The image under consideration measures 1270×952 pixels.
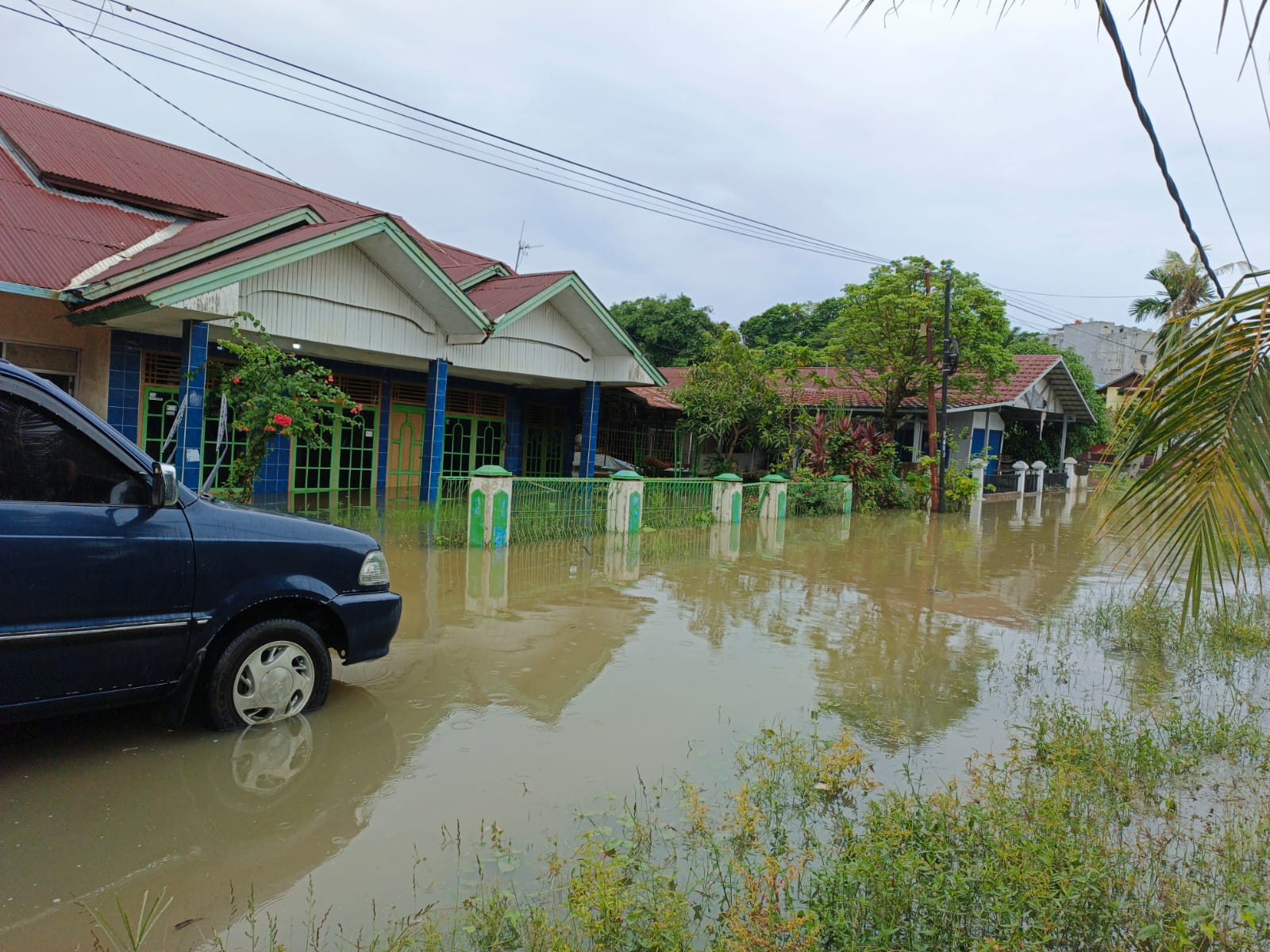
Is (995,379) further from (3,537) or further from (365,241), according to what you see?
(3,537)

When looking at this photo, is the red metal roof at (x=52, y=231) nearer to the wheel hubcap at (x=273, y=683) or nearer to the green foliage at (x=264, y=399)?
the green foliage at (x=264, y=399)

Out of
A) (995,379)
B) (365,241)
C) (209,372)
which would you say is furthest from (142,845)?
(995,379)

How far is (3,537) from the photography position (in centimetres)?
369

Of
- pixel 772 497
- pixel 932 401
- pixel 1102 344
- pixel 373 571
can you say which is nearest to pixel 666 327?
pixel 932 401

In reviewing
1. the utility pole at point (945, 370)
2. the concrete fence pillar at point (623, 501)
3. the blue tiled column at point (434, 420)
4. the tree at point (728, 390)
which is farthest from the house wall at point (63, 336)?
the utility pole at point (945, 370)

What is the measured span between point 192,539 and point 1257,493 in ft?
14.7

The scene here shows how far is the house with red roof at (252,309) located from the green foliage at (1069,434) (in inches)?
748

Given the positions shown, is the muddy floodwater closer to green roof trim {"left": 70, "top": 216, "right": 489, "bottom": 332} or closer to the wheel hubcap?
the wheel hubcap

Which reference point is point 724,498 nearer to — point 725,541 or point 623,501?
point 725,541

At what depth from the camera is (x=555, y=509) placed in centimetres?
1252

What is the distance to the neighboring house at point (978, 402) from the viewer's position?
2442cm

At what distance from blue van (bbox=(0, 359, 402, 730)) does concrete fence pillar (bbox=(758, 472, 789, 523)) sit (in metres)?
13.5

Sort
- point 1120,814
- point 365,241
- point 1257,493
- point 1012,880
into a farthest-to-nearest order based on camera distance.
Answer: point 365,241 < point 1120,814 < point 1012,880 < point 1257,493

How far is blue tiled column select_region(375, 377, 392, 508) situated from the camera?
1762 cm
